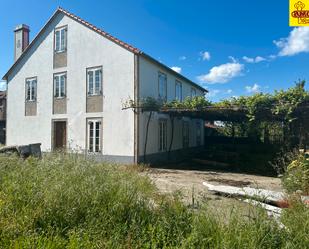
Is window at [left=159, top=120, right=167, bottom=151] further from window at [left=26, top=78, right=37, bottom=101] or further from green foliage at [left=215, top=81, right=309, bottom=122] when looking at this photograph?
window at [left=26, top=78, right=37, bottom=101]

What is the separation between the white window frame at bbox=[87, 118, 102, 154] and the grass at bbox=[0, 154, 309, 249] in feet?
34.1

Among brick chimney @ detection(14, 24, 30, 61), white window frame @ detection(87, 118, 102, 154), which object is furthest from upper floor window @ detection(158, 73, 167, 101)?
brick chimney @ detection(14, 24, 30, 61)

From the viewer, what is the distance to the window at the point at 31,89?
1968cm

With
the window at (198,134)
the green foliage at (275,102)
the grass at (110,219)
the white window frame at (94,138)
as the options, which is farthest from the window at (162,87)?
the grass at (110,219)

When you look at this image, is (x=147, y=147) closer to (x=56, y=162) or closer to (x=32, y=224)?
(x=56, y=162)

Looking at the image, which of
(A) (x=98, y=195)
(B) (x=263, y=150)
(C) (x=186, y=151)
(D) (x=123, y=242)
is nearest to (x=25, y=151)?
(A) (x=98, y=195)

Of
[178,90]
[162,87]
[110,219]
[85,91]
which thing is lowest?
[110,219]

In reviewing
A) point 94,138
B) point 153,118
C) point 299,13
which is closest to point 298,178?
point 299,13

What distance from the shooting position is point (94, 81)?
55.3 feet

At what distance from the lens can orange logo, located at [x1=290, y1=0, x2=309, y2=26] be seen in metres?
8.26

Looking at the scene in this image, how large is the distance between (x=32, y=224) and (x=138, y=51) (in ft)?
38.8

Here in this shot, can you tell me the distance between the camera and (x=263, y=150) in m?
23.5

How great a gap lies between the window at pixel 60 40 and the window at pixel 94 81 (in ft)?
9.69

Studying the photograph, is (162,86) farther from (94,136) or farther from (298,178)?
(298,178)
